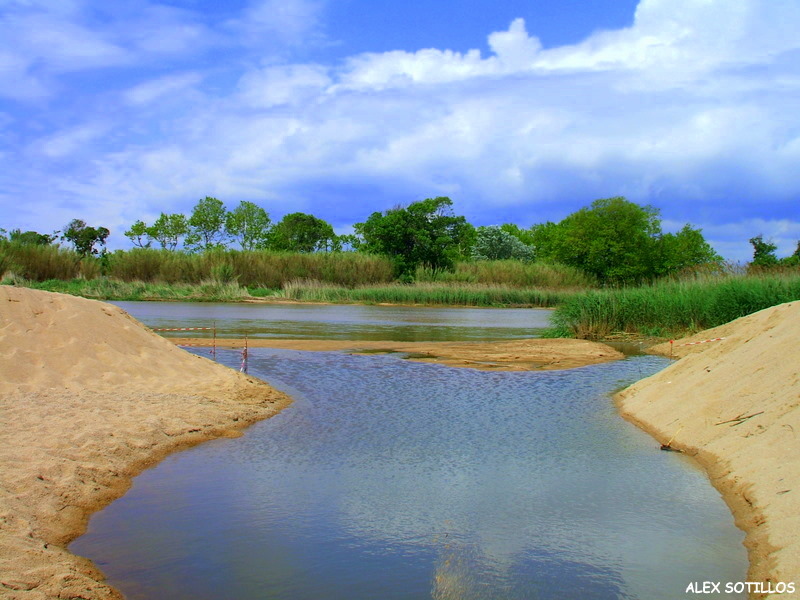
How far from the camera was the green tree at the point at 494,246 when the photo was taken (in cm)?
8256

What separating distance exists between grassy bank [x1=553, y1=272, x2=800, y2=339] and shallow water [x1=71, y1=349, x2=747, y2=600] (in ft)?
42.9

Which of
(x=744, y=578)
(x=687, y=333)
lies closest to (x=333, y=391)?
(x=744, y=578)

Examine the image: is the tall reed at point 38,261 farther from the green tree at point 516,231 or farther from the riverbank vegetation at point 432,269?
the green tree at point 516,231

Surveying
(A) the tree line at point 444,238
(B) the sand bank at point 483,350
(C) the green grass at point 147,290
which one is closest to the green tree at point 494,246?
(A) the tree line at point 444,238

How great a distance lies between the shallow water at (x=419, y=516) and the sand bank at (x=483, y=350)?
684 cm

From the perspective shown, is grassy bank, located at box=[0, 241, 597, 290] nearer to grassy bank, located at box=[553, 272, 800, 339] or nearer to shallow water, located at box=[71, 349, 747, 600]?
grassy bank, located at box=[553, 272, 800, 339]

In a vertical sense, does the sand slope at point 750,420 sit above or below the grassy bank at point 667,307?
below

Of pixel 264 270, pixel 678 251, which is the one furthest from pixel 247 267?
pixel 678 251

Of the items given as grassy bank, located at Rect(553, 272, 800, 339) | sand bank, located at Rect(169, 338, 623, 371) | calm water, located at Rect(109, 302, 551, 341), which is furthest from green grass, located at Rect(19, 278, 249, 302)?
grassy bank, located at Rect(553, 272, 800, 339)

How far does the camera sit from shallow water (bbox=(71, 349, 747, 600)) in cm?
511

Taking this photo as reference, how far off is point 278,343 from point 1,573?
17149mm

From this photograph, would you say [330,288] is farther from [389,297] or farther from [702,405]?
[702,405]

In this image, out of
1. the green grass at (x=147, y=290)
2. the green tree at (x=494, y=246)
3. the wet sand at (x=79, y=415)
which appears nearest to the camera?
the wet sand at (x=79, y=415)

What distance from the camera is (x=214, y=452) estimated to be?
336 inches
